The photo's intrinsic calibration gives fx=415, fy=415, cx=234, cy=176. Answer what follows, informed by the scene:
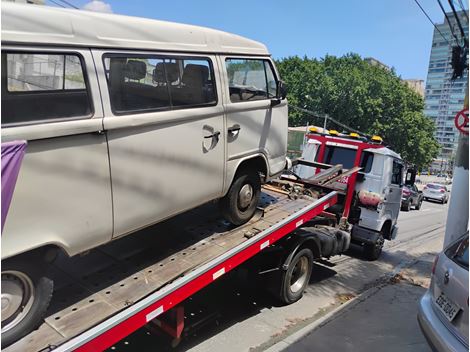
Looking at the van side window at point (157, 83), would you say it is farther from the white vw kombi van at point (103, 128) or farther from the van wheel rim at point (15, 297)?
the van wheel rim at point (15, 297)

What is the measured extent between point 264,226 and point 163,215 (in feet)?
4.93

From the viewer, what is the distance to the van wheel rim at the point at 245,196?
472 cm

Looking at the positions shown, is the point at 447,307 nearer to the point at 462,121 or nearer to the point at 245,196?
the point at 245,196

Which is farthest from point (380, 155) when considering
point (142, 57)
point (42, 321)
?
point (42, 321)

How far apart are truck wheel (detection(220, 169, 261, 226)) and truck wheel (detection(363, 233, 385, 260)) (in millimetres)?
4336

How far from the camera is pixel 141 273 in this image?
373cm

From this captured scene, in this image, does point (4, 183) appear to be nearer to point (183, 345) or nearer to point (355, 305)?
point (183, 345)

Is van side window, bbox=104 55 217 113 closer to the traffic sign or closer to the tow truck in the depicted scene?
the tow truck

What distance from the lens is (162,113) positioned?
358 centimetres

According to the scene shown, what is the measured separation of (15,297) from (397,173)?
8.10 m

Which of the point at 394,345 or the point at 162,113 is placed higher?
the point at 162,113

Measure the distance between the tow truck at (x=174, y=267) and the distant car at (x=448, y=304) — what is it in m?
1.72

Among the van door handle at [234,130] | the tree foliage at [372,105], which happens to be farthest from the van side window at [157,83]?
the tree foliage at [372,105]

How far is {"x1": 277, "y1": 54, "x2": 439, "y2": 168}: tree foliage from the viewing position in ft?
124
